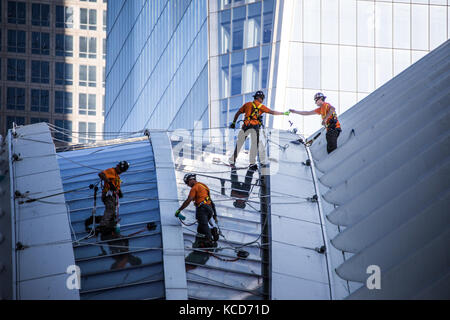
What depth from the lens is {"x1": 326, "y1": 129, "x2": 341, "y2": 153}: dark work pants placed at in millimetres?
22219

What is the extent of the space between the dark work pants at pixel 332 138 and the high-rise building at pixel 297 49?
13.7m

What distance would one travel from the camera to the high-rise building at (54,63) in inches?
2854

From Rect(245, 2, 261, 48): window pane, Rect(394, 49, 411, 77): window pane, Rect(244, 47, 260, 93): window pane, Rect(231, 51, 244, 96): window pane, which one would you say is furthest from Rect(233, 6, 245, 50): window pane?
Rect(394, 49, 411, 77): window pane

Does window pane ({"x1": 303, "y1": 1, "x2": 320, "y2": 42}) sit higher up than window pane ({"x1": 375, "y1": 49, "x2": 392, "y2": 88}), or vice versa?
window pane ({"x1": 303, "y1": 1, "x2": 320, "y2": 42})

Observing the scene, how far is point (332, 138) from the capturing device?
22.5 metres

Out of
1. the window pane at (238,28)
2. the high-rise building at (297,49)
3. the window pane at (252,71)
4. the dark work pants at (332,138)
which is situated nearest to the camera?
the dark work pants at (332,138)

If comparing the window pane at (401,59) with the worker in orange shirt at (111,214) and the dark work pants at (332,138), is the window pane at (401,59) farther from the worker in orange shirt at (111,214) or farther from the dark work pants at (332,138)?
the worker in orange shirt at (111,214)

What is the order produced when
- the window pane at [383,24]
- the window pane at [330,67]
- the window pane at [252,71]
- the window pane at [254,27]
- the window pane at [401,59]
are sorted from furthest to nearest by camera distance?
the window pane at [383,24]
the window pane at [401,59]
the window pane at [330,67]
the window pane at [254,27]
the window pane at [252,71]

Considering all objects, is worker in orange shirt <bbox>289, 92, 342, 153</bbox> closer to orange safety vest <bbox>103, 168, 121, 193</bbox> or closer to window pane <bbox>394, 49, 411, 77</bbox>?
orange safety vest <bbox>103, 168, 121, 193</bbox>

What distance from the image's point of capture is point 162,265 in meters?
16.2

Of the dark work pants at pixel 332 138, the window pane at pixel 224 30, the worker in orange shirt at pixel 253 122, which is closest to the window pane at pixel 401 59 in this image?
the window pane at pixel 224 30

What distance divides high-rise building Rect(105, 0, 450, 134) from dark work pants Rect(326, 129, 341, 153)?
13.7 m
